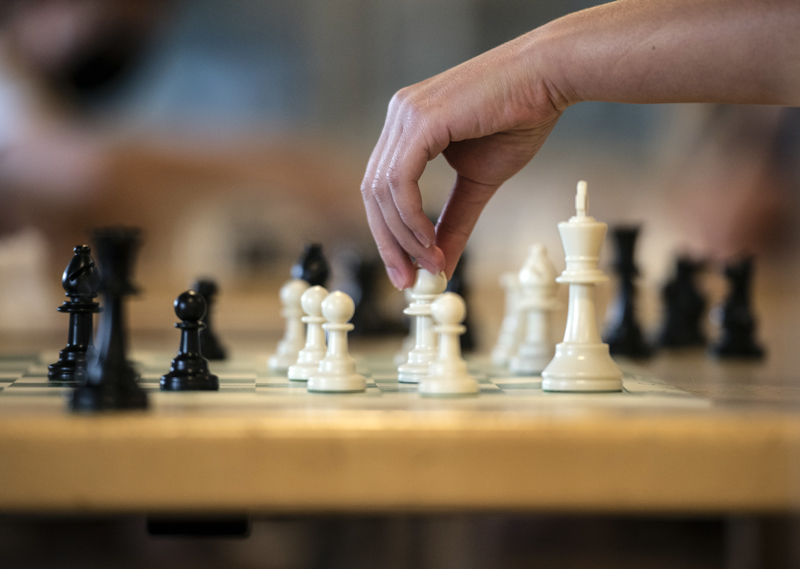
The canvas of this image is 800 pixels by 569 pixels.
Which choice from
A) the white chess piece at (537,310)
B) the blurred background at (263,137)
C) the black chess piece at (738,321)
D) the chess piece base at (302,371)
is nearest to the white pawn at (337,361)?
the chess piece base at (302,371)

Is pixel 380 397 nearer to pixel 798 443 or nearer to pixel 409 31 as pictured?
pixel 798 443

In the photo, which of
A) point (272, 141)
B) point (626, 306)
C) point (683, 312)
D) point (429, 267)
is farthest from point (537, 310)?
point (272, 141)

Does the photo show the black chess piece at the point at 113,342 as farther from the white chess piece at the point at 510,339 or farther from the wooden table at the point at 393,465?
the white chess piece at the point at 510,339

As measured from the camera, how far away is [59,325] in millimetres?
2557

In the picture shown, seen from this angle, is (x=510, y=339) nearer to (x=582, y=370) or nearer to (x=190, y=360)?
(x=582, y=370)

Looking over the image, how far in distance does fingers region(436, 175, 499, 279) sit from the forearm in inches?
9.3

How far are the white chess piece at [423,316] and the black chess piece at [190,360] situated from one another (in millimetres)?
287

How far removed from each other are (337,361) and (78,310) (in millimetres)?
427

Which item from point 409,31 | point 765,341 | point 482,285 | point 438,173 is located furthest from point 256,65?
point 765,341

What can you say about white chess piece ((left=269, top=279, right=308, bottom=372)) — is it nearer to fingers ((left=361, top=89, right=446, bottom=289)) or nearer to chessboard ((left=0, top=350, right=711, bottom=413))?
chessboard ((left=0, top=350, right=711, bottom=413))

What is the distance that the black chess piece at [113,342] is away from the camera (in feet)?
2.55

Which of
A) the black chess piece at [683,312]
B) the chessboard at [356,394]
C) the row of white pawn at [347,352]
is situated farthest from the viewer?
the black chess piece at [683,312]

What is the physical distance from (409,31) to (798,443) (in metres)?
4.97

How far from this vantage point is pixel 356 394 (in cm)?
98
